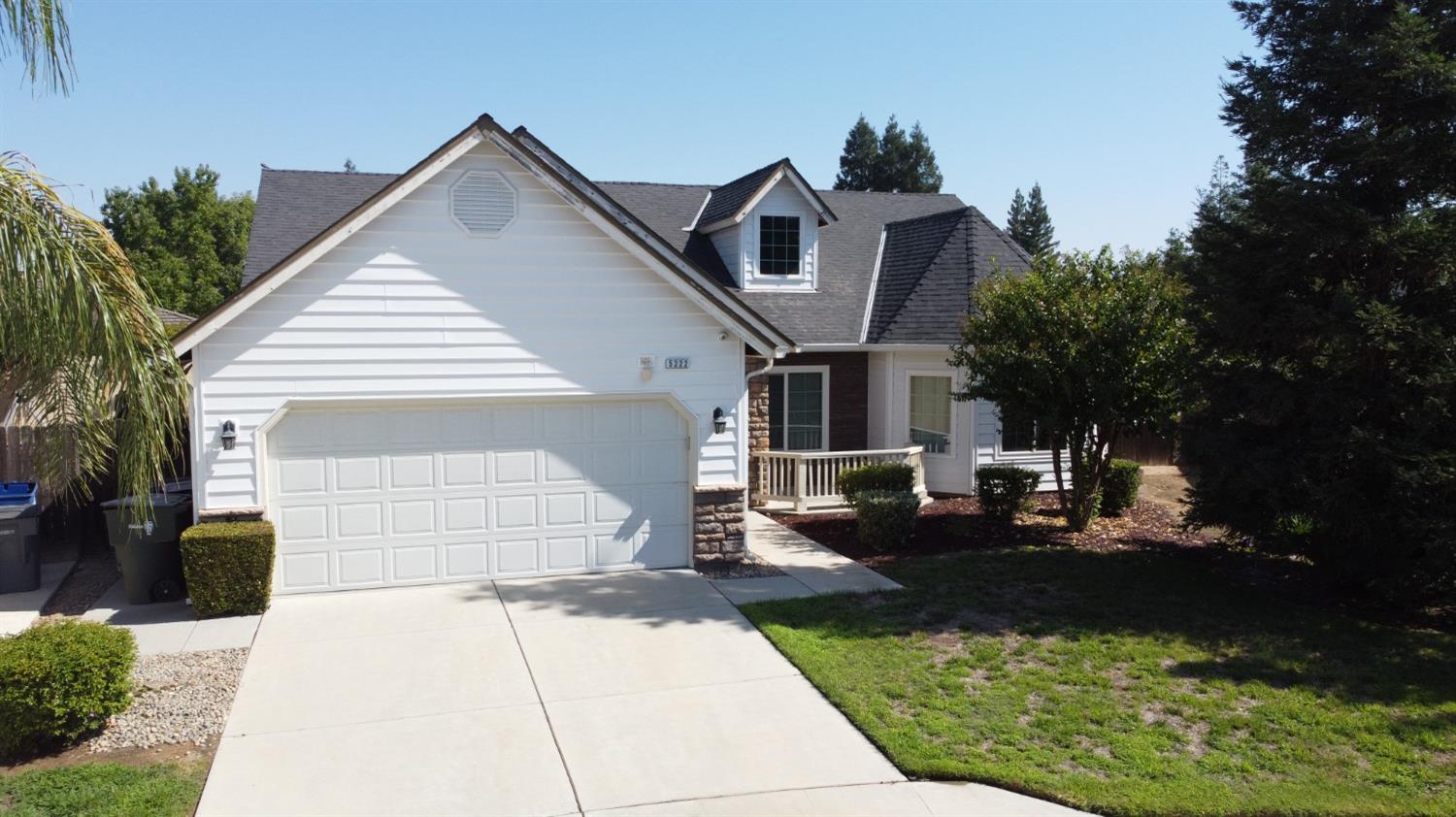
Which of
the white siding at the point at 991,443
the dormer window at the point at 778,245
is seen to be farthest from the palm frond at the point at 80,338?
the white siding at the point at 991,443

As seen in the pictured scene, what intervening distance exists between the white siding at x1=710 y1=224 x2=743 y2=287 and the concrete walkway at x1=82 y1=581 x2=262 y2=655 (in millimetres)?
11614

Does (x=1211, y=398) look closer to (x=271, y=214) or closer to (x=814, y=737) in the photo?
(x=814, y=737)

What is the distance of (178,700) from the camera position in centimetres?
839

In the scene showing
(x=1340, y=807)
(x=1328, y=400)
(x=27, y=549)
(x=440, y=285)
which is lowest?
(x=1340, y=807)

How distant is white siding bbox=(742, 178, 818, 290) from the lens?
19734 millimetres


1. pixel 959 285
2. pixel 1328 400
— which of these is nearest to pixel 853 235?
pixel 959 285

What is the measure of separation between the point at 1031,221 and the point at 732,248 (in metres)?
57.0

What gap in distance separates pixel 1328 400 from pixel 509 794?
9305mm

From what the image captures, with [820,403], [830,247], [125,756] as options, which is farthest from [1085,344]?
[125,756]

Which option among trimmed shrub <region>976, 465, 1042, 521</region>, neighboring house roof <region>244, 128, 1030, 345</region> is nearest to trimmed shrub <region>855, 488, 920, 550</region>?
trimmed shrub <region>976, 465, 1042, 521</region>

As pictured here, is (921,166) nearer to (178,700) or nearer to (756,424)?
(756,424)

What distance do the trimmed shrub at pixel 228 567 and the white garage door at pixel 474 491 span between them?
731 millimetres

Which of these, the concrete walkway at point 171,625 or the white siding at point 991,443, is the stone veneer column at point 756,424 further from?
the concrete walkway at point 171,625

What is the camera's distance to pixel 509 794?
267 inches
